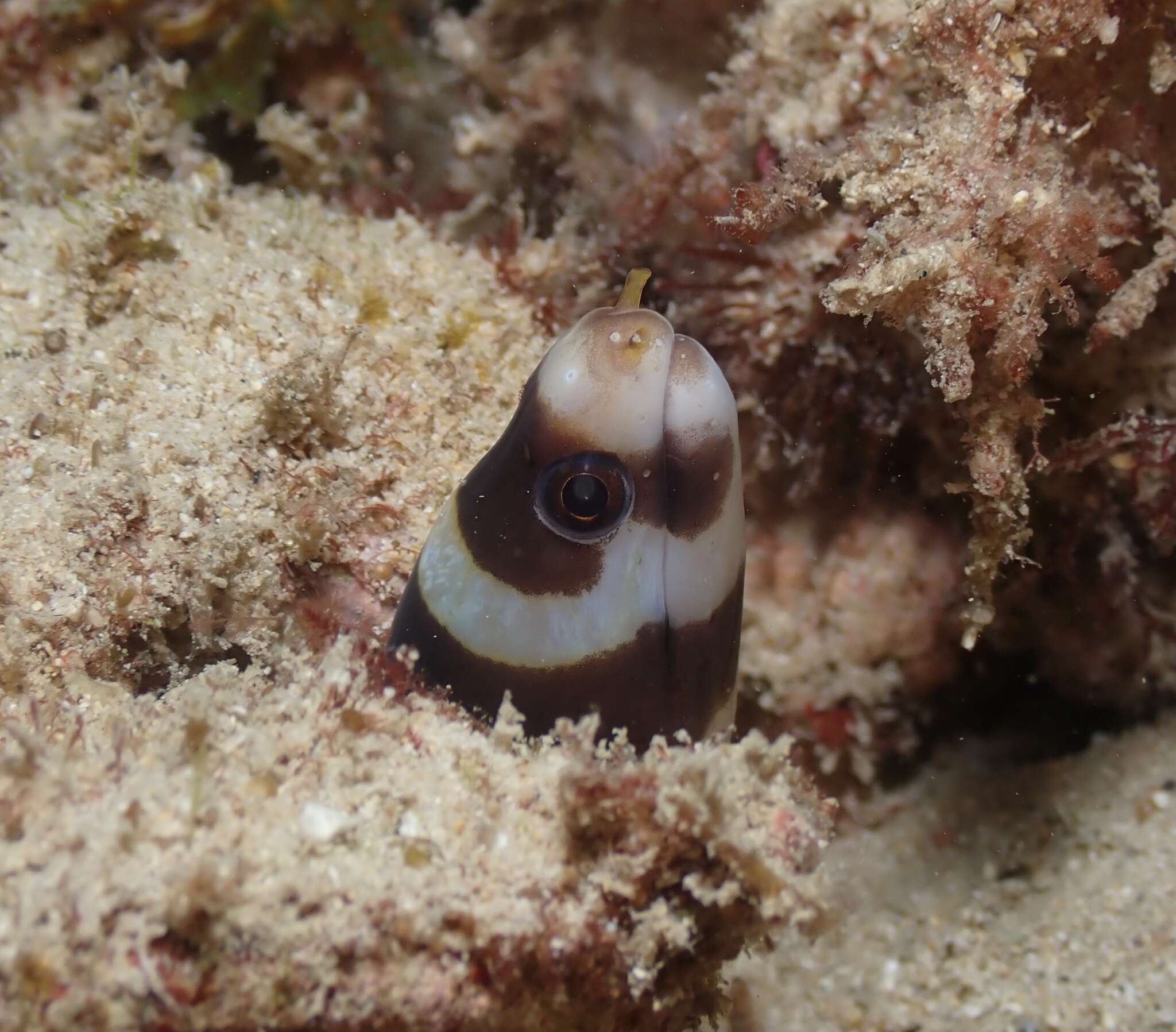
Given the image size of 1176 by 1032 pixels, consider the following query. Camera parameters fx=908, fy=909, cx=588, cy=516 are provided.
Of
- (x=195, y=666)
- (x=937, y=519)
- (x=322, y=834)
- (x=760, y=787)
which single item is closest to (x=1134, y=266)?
(x=937, y=519)

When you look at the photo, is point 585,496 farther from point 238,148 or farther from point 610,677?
point 238,148

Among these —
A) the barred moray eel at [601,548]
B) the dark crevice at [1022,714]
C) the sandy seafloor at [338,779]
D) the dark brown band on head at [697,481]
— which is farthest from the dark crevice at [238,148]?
the dark crevice at [1022,714]

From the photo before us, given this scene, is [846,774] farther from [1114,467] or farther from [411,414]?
[411,414]

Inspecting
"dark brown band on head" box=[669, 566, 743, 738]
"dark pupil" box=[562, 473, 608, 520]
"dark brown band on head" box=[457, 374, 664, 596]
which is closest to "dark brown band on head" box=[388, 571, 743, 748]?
"dark brown band on head" box=[669, 566, 743, 738]

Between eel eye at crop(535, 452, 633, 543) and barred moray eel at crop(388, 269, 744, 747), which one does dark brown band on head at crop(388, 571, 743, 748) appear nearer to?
barred moray eel at crop(388, 269, 744, 747)

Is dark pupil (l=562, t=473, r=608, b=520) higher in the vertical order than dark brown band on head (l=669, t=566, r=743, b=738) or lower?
higher

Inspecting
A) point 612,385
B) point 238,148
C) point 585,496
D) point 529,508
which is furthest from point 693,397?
point 238,148

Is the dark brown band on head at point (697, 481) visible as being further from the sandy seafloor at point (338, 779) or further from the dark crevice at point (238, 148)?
the dark crevice at point (238, 148)
